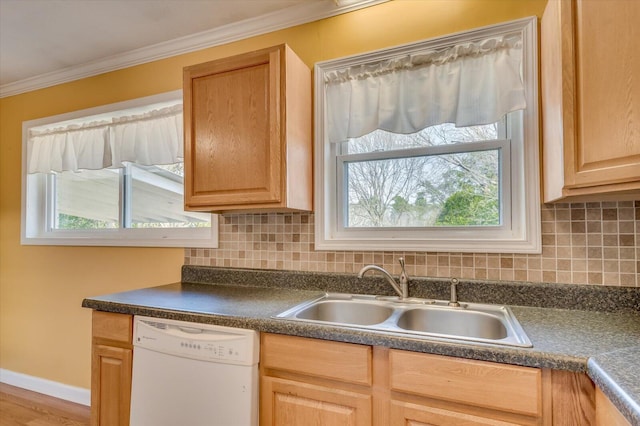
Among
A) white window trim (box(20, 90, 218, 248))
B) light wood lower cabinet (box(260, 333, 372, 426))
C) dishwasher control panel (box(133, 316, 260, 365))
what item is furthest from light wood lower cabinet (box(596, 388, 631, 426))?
white window trim (box(20, 90, 218, 248))

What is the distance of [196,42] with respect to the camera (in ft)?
6.95

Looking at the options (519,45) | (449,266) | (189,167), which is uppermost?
(519,45)

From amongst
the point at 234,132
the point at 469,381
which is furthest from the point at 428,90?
the point at 469,381

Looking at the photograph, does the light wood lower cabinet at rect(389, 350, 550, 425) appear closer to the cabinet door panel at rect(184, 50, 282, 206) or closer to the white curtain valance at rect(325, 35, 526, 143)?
the cabinet door panel at rect(184, 50, 282, 206)

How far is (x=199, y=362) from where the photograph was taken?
129 cm

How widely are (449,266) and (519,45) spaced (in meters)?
1.03

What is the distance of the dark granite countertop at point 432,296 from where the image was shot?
85 centimetres

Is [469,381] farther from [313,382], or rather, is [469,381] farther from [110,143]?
[110,143]

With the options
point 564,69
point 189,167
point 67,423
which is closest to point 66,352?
point 67,423

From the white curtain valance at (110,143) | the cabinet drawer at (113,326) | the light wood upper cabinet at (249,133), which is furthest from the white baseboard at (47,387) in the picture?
the light wood upper cabinet at (249,133)

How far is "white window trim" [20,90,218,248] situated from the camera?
6.97ft

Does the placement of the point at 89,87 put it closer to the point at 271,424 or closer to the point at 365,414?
the point at 271,424

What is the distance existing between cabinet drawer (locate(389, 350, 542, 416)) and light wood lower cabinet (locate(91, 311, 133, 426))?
1.18 m

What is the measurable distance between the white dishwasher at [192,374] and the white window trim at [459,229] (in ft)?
2.38
